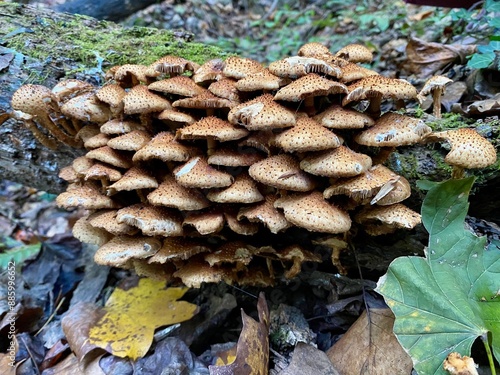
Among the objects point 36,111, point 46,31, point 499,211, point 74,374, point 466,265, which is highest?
point 46,31

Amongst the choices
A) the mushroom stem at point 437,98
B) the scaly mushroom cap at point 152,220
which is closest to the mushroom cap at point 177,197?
the scaly mushroom cap at point 152,220

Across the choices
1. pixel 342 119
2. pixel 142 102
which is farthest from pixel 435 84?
pixel 142 102

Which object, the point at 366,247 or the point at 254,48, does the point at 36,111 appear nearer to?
the point at 366,247

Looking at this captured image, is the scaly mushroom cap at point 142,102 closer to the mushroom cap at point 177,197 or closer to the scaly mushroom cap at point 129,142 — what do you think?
the scaly mushroom cap at point 129,142

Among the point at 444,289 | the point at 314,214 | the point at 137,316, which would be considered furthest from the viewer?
the point at 137,316

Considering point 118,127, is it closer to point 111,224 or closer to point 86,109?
point 86,109

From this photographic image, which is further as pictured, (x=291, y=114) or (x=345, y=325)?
(x=345, y=325)

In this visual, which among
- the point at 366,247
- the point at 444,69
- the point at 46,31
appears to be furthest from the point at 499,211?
the point at 46,31

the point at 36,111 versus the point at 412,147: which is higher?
the point at 36,111
